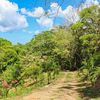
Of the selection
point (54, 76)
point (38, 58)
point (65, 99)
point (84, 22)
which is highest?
point (84, 22)

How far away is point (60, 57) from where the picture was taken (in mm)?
36719

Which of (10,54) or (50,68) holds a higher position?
(10,54)

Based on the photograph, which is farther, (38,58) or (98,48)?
(38,58)

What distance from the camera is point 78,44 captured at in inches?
1389

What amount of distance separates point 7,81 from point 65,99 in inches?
599

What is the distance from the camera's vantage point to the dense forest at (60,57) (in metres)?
20.4

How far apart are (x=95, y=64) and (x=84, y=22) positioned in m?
7.83

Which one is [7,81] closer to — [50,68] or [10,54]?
[50,68]

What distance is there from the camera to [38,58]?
29.7 m

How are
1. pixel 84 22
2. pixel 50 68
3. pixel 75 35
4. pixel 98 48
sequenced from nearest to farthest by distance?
1. pixel 98 48
2. pixel 84 22
3. pixel 50 68
4. pixel 75 35

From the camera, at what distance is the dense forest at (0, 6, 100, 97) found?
804 inches

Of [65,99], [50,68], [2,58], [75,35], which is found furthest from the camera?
[2,58]

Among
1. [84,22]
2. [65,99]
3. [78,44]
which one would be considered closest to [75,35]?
[78,44]

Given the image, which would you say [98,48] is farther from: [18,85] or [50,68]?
[18,85]
